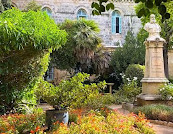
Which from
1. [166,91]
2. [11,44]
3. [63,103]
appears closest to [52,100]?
[63,103]

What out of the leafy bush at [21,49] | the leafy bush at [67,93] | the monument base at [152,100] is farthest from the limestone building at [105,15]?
the leafy bush at [67,93]

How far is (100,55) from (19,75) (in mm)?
9959

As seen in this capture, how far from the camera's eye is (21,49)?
18.5 ft

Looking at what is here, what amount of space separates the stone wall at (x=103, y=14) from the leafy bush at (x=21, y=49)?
1384 centimetres

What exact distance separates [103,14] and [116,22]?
1.48m

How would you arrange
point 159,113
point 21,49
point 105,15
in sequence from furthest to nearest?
point 105,15
point 159,113
point 21,49

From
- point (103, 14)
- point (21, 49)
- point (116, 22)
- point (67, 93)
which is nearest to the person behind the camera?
point (21, 49)

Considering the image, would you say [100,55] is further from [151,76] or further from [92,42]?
[151,76]

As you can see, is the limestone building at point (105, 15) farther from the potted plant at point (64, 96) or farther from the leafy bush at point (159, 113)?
the potted plant at point (64, 96)

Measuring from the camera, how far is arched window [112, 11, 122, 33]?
70.8ft

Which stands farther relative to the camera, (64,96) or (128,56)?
(128,56)

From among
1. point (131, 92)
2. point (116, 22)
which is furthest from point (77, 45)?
point (116, 22)

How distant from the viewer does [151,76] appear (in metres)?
9.67

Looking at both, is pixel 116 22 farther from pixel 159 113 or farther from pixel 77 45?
pixel 159 113
